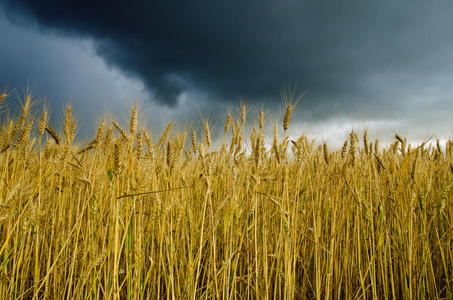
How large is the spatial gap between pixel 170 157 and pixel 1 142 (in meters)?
1.44

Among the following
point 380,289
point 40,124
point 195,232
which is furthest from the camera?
point 380,289

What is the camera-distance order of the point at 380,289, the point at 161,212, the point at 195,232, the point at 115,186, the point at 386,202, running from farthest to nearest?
the point at 386,202 → the point at 380,289 → the point at 195,232 → the point at 161,212 → the point at 115,186

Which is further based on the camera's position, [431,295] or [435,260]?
[435,260]

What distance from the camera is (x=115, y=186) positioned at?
1.41 m

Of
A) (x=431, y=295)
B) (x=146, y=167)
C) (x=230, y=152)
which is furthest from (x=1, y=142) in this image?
(x=431, y=295)

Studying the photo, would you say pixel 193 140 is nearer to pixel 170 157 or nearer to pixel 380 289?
pixel 170 157

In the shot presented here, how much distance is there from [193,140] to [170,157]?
1.70ft

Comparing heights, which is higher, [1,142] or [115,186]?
[1,142]

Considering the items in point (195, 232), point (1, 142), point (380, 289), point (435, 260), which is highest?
point (1, 142)

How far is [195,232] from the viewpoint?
6.59 ft

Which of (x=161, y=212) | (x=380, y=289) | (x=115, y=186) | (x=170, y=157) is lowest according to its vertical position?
(x=380, y=289)

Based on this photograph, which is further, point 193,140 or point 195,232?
point 193,140

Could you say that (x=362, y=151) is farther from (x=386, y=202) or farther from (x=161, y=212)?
(x=161, y=212)

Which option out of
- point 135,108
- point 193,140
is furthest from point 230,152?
point 135,108
